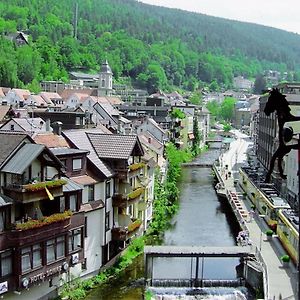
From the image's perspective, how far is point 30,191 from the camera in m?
23.2

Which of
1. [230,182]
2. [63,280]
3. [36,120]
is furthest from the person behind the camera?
[230,182]

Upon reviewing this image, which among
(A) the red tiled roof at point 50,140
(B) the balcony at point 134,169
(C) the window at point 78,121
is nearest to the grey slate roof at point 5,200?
(A) the red tiled roof at point 50,140

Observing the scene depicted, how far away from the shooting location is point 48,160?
25.1 metres

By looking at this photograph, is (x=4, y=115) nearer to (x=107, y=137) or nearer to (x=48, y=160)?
(x=107, y=137)

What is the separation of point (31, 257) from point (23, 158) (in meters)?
4.30

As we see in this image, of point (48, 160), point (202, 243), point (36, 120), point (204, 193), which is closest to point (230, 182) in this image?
point (204, 193)

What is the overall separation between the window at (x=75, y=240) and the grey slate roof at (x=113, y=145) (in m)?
5.98

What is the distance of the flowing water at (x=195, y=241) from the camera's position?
30.6 m

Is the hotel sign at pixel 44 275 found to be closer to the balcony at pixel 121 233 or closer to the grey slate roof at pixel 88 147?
the balcony at pixel 121 233

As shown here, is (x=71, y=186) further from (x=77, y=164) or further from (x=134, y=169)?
(x=134, y=169)

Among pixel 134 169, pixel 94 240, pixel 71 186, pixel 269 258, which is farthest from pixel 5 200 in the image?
pixel 269 258

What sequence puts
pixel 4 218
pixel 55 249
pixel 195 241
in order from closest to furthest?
pixel 4 218 → pixel 55 249 → pixel 195 241

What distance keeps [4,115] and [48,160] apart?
91.2 ft

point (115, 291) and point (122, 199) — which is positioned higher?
point (122, 199)
